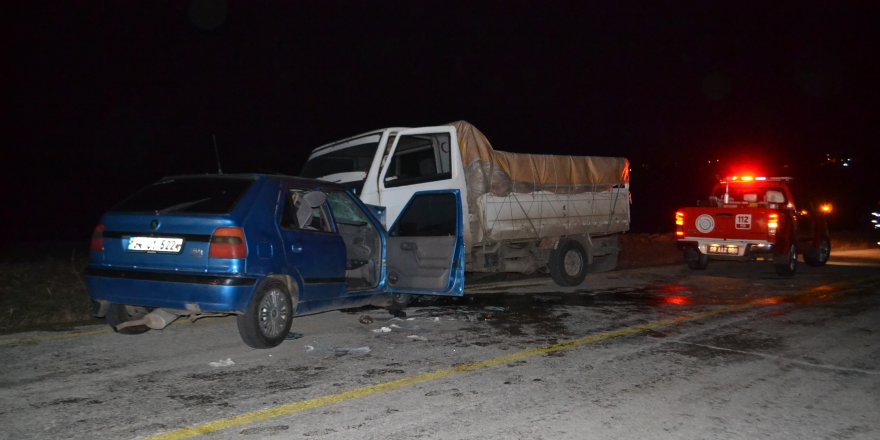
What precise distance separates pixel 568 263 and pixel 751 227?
169 inches

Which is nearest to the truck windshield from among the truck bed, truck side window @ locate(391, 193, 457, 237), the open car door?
truck side window @ locate(391, 193, 457, 237)

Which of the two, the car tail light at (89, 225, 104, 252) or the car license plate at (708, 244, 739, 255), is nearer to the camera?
the car tail light at (89, 225, 104, 252)

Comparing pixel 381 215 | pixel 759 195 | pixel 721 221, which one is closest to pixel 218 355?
pixel 381 215

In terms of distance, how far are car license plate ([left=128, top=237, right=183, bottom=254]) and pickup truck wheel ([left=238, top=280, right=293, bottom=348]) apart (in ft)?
2.60

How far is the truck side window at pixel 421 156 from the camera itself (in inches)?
381

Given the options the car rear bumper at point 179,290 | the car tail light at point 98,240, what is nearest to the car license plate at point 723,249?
the car rear bumper at point 179,290

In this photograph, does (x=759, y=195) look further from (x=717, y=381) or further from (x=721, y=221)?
(x=717, y=381)

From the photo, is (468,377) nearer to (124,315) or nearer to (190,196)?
(190,196)

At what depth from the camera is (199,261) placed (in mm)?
5523

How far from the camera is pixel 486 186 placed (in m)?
9.53

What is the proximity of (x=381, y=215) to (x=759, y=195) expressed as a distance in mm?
9912

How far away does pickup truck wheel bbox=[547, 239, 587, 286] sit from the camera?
10836mm

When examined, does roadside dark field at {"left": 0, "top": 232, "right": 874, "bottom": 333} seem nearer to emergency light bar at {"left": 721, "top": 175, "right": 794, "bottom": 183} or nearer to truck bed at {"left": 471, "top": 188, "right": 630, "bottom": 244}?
truck bed at {"left": 471, "top": 188, "right": 630, "bottom": 244}

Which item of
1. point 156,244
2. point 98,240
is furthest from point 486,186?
point 98,240
